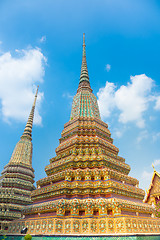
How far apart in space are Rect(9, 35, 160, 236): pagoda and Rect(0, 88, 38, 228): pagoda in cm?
425

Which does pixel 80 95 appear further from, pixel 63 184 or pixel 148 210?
pixel 148 210

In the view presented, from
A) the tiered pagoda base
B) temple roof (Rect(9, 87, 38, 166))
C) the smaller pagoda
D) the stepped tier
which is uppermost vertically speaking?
temple roof (Rect(9, 87, 38, 166))

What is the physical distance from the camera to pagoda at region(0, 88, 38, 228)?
16098 mm

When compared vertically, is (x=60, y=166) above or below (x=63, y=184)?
above

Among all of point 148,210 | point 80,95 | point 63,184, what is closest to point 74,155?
point 63,184

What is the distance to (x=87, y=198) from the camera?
33.7 ft

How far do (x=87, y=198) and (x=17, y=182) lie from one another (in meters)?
11.1

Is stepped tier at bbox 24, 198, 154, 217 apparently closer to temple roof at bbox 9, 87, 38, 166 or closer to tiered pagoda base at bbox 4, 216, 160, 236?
tiered pagoda base at bbox 4, 216, 160, 236

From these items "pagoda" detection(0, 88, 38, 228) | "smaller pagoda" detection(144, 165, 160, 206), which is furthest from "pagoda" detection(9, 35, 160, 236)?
"smaller pagoda" detection(144, 165, 160, 206)

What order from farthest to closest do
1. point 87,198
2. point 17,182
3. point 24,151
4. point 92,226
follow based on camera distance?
point 24,151 < point 17,182 < point 87,198 < point 92,226

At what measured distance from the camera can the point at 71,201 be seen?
10.1m

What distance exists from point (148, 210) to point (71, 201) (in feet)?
18.6

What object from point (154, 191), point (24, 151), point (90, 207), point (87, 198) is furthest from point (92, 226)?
point (24, 151)

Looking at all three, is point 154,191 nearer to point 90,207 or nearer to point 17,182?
point 90,207
